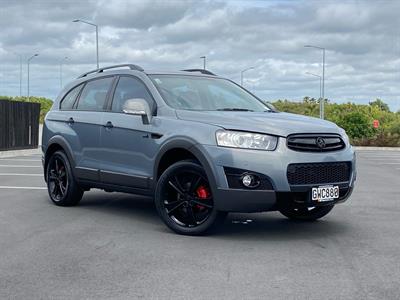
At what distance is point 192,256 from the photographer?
5.61 meters

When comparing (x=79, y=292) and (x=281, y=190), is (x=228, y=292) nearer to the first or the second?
(x=79, y=292)

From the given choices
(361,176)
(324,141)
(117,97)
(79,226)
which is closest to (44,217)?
(79,226)

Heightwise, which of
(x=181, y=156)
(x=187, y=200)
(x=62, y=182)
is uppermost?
(x=181, y=156)

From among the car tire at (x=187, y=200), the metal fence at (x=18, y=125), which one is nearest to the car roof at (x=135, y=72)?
the car tire at (x=187, y=200)

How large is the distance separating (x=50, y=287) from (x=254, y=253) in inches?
76.7

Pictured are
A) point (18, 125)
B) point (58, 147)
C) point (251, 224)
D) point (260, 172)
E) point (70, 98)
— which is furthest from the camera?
point (18, 125)

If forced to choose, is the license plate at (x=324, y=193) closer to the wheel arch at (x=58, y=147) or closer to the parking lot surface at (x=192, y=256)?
the parking lot surface at (x=192, y=256)

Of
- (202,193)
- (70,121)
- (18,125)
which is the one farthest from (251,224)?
(18,125)

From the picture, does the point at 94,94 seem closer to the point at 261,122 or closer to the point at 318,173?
the point at 261,122

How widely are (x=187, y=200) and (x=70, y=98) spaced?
10.7ft

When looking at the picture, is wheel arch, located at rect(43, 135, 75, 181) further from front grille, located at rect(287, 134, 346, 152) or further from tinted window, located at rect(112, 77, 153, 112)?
front grille, located at rect(287, 134, 346, 152)

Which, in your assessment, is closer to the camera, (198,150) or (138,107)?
(198,150)

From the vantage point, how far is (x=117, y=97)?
7875mm

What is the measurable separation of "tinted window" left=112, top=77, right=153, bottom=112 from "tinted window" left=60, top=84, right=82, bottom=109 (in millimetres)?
1221
